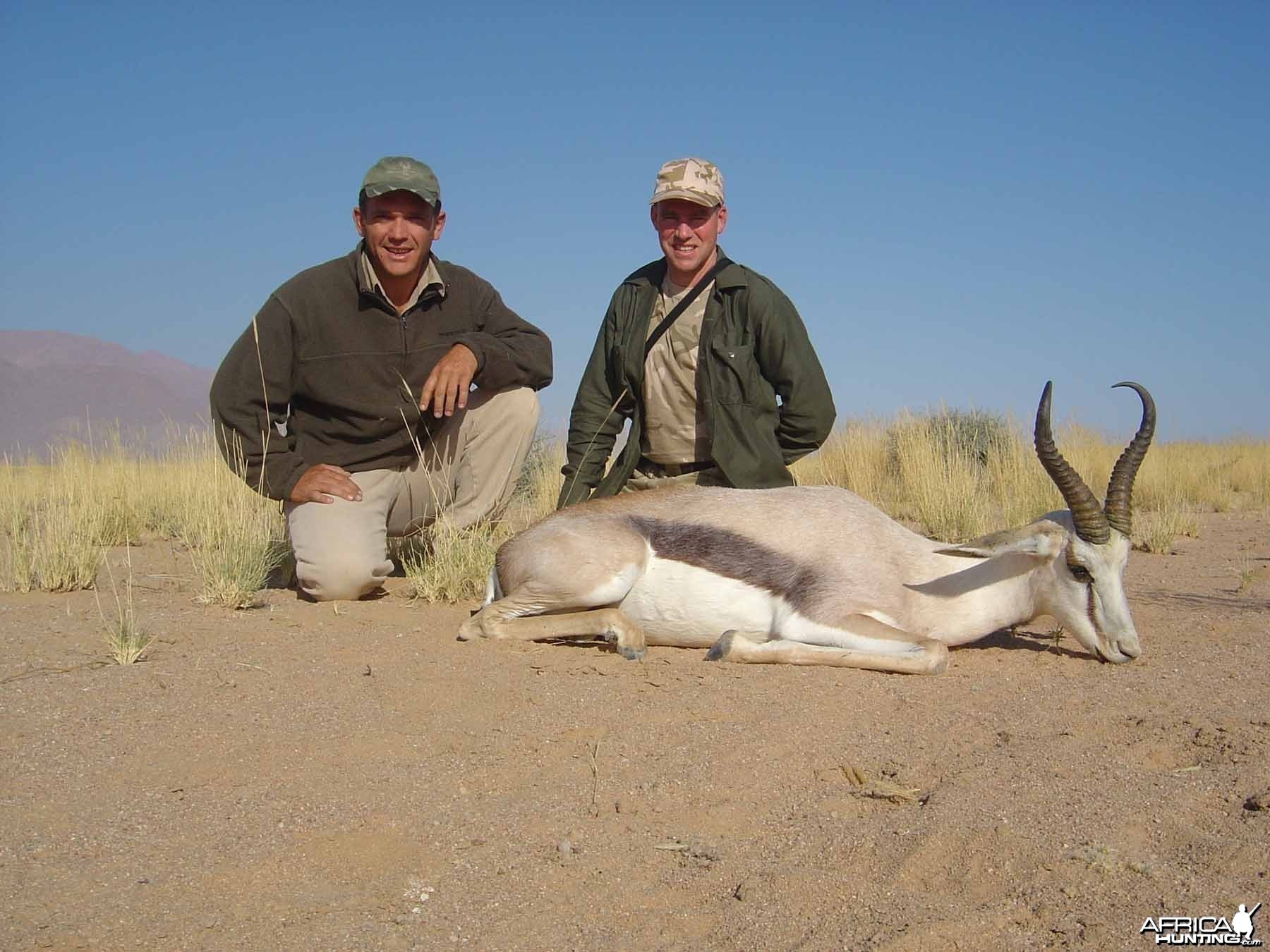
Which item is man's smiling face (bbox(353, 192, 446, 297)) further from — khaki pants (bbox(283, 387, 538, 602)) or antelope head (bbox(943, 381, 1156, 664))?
antelope head (bbox(943, 381, 1156, 664))

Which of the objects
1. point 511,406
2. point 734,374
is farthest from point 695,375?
point 511,406

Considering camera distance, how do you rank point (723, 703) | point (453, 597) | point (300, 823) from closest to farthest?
point (300, 823), point (723, 703), point (453, 597)

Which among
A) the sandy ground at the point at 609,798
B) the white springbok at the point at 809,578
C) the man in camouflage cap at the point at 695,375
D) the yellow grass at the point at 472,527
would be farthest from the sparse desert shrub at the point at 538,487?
the sandy ground at the point at 609,798

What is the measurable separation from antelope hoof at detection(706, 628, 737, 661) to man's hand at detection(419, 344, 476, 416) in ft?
7.68

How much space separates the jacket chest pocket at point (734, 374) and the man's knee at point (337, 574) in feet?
7.76

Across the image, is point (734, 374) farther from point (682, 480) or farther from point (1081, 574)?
point (1081, 574)

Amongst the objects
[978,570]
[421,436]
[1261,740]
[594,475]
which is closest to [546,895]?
[1261,740]

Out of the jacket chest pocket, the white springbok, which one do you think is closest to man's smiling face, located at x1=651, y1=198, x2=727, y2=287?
the jacket chest pocket

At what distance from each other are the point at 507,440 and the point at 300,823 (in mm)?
4235

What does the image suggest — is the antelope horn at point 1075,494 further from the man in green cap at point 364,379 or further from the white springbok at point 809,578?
the man in green cap at point 364,379

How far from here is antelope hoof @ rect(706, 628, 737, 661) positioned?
16.2 ft

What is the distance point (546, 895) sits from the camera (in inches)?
107

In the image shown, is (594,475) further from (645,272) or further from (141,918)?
(141,918)

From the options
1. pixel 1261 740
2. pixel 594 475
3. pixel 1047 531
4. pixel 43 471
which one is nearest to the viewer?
pixel 1261 740
